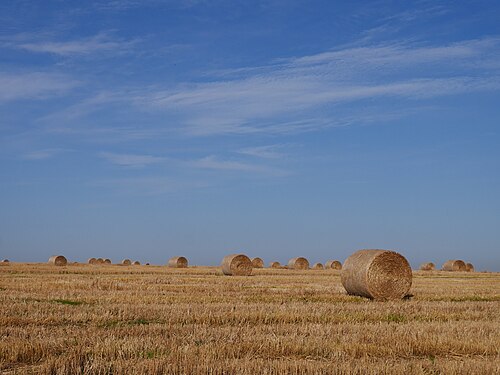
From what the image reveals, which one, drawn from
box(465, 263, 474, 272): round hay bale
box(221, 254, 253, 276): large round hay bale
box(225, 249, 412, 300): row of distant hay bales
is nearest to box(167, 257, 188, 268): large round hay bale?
box(221, 254, 253, 276): large round hay bale

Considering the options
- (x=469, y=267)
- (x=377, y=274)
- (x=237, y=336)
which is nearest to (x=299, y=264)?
(x=469, y=267)

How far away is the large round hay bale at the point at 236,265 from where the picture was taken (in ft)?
103

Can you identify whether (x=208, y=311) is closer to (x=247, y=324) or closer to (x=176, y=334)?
(x=247, y=324)

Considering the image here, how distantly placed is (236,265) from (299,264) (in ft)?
49.8

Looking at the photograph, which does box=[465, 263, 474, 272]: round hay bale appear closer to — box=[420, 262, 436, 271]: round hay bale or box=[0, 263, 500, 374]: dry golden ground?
box=[420, 262, 436, 271]: round hay bale

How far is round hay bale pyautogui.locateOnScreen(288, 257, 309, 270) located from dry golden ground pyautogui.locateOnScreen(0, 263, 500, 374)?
102 feet

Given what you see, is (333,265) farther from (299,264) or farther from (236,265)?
(236,265)

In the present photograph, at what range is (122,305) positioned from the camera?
12922 millimetres

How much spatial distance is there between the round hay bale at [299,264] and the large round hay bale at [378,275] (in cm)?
2639

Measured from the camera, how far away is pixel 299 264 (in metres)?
46.0

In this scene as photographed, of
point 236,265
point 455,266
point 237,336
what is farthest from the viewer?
point 455,266

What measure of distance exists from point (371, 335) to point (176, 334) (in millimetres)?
3024

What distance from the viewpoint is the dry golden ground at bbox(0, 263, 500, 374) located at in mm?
7086

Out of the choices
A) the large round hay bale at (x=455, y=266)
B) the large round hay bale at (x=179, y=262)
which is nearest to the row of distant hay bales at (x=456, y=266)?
the large round hay bale at (x=455, y=266)
